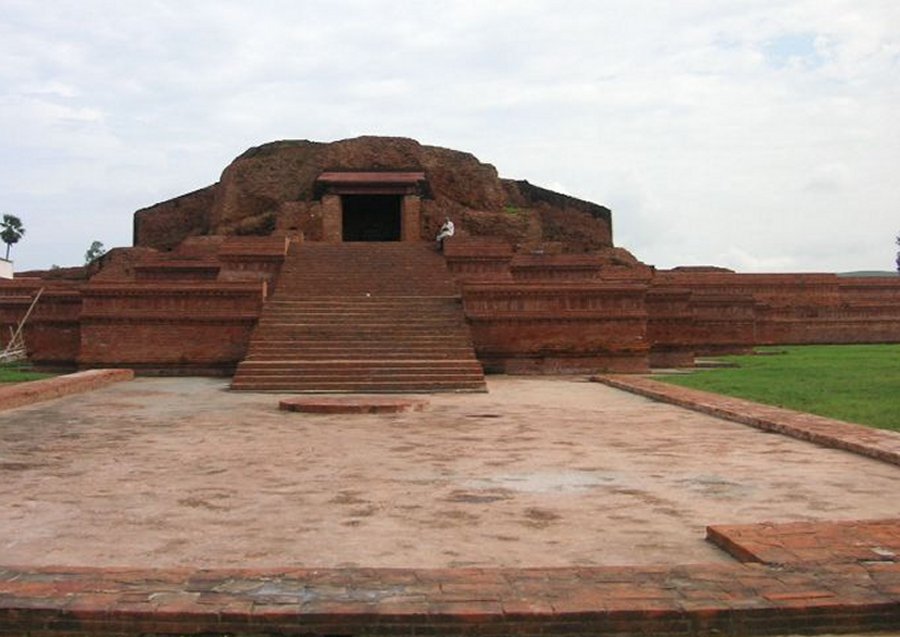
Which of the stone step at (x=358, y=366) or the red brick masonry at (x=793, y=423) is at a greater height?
the stone step at (x=358, y=366)

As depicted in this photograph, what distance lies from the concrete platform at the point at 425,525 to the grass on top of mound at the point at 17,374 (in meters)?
3.97

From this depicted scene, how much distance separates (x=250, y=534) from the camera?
343 centimetres

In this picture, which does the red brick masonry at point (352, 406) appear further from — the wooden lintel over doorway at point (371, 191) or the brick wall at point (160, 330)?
the wooden lintel over doorway at point (371, 191)

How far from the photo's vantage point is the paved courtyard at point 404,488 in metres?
3.21

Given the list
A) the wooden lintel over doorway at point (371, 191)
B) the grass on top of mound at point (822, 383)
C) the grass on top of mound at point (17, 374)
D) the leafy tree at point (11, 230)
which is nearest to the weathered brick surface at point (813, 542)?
the grass on top of mound at point (822, 383)

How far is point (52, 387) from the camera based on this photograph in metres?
8.63

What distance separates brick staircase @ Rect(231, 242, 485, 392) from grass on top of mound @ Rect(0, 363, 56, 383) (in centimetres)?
254

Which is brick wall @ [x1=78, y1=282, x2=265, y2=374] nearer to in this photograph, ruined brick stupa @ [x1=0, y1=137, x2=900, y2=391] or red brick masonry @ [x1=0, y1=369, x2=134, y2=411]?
ruined brick stupa @ [x1=0, y1=137, x2=900, y2=391]

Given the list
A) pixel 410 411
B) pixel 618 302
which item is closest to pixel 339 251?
pixel 618 302

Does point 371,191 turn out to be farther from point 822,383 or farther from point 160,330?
point 822,383

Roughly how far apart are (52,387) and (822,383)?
287 inches

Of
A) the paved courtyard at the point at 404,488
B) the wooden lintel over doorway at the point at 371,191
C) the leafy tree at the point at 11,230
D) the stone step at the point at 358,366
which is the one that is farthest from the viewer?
the leafy tree at the point at 11,230

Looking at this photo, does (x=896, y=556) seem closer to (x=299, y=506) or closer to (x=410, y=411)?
(x=299, y=506)

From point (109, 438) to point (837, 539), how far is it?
15.1ft
